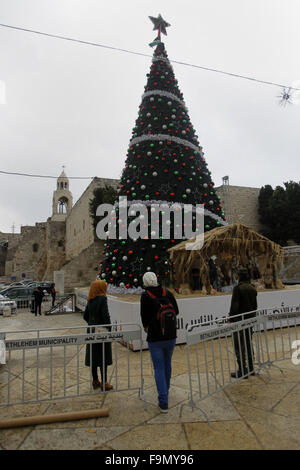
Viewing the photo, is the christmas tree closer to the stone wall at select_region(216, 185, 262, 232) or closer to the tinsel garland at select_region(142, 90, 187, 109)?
the tinsel garland at select_region(142, 90, 187, 109)

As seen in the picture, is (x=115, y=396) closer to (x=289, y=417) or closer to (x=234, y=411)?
(x=234, y=411)

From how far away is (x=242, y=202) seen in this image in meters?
25.6

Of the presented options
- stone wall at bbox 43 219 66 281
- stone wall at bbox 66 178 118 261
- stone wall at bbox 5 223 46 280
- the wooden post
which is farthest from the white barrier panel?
stone wall at bbox 5 223 46 280

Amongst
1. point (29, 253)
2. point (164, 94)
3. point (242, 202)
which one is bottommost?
point (29, 253)

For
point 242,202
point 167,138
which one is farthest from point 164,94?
point 242,202

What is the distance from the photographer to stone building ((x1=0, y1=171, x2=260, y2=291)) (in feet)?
57.5

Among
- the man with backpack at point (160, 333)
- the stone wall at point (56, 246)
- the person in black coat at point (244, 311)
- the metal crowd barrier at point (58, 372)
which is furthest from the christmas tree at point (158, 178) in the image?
the stone wall at point (56, 246)

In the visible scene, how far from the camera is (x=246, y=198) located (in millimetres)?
25828

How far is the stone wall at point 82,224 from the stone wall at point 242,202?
10219mm

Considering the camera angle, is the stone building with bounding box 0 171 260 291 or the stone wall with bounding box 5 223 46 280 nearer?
the stone building with bounding box 0 171 260 291

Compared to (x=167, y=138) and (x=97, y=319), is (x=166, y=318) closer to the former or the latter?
(x=97, y=319)

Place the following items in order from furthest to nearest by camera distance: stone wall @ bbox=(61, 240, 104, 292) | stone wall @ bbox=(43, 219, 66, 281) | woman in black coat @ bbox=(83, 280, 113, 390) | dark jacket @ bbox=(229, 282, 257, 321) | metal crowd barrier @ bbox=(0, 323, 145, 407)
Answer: stone wall @ bbox=(43, 219, 66, 281) < stone wall @ bbox=(61, 240, 104, 292) < dark jacket @ bbox=(229, 282, 257, 321) < woman in black coat @ bbox=(83, 280, 113, 390) < metal crowd barrier @ bbox=(0, 323, 145, 407)

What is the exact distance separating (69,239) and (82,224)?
7.04 m

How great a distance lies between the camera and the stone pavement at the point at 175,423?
2.24m
